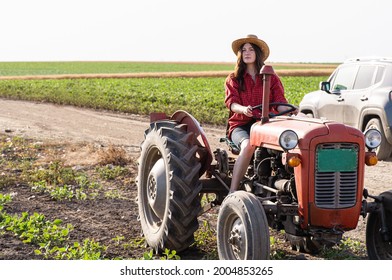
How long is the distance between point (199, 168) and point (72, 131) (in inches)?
464

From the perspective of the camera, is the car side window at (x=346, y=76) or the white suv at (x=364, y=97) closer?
the white suv at (x=364, y=97)

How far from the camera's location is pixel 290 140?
5750 mm

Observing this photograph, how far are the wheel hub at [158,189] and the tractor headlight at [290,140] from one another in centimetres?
168

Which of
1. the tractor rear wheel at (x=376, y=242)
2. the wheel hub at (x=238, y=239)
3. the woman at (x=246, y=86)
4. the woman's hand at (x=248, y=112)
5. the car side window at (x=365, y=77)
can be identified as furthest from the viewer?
the car side window at (x=365, y=77)

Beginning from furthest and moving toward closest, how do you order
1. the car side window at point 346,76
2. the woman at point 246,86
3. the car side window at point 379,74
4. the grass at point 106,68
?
the grass at point 106,68 → the car side window at point 346,76 → the car side window at point 379,74 → the woman at point 246,86

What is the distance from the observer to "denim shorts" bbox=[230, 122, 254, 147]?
6768 mm

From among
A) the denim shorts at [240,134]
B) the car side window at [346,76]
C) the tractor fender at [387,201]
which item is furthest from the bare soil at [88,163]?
the car side window at [346,76]

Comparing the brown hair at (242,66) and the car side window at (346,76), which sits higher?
the brown hair at (242,66)

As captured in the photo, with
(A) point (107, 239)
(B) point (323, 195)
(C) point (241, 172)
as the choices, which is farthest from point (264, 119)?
(A) point (107, 239)

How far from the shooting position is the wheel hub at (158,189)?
700cm

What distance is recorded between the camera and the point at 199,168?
6.65m

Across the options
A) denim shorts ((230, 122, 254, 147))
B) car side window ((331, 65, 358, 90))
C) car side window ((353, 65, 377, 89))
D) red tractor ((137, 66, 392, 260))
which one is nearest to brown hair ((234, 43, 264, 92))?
denim shorts ((230, 122, 254, 147))
